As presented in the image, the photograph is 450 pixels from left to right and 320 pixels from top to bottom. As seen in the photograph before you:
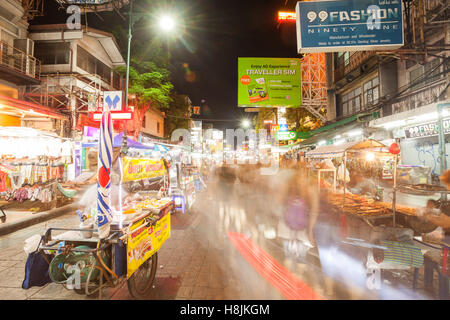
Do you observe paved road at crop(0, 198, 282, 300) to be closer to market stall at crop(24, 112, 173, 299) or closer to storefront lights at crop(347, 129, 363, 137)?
market stall at crop(24, 112, 173, 299)

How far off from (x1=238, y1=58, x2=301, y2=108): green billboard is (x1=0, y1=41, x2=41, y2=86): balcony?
45.3 feet

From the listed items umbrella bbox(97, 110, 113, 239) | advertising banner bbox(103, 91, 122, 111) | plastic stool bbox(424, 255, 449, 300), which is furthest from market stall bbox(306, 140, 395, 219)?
advertising banner bbox(103, 91, 122, 111)

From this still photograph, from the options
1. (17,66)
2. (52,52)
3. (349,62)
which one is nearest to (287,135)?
(349,62)

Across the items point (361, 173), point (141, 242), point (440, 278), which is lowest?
point (440, 278)

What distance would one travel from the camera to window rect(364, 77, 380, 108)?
13398mm

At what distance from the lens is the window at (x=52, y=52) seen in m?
15.5

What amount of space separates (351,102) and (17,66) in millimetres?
23686

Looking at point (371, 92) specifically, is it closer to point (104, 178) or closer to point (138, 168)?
point (138, 168)

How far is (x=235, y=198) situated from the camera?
41.1ft

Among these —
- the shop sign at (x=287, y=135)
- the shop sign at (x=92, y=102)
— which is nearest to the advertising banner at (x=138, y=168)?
the shop sign at (x=92, y=102)

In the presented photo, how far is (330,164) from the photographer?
44.5ft

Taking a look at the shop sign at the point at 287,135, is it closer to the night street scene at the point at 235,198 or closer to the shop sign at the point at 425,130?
the night street scene at the point at 235,198
